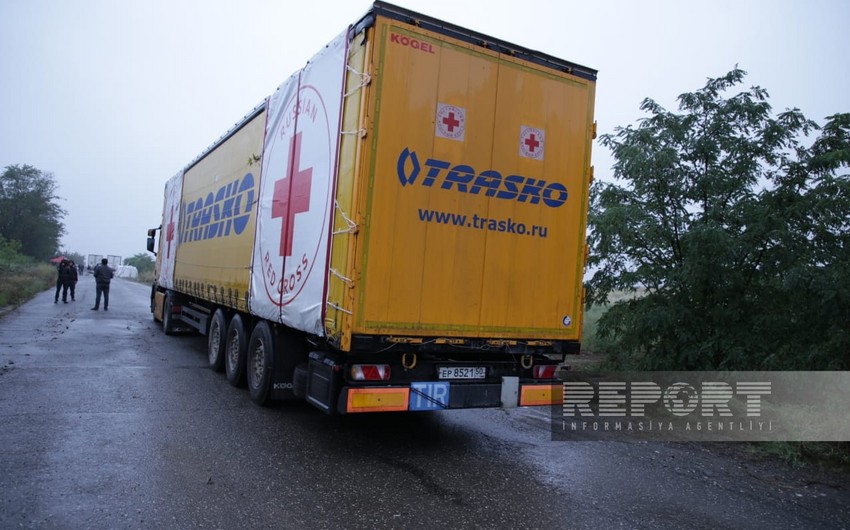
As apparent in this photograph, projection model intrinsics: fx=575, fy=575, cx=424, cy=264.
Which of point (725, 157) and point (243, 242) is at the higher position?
point (725, 157)

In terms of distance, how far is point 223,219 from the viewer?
8742 millimetres

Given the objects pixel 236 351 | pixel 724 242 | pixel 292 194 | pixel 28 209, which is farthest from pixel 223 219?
pixel 28 209

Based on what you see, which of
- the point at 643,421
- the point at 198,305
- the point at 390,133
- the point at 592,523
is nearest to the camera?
the point at 592,523

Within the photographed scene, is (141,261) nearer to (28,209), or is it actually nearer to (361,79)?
(28,209)

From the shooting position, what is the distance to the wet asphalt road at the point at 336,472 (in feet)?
12.5

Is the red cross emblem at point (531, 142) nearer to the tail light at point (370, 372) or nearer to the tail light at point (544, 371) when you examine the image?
the tail light at point (544, 371)

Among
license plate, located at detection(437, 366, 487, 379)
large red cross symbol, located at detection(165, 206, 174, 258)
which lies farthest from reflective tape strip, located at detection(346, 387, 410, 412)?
large red cross symbol, located at detection(165, 206, 174, 258)

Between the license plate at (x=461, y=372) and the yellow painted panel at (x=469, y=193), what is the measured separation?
1.26ft

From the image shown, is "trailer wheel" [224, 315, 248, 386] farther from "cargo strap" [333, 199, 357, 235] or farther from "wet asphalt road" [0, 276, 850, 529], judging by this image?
"cargo strap" [333, 199, 357, 235]

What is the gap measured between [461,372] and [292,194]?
2567 mm

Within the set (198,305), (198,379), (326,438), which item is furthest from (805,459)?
(198,305)

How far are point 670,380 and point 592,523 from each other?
4.58 meters

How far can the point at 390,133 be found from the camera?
479 cm

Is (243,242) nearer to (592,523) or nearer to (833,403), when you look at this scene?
(592,523)
